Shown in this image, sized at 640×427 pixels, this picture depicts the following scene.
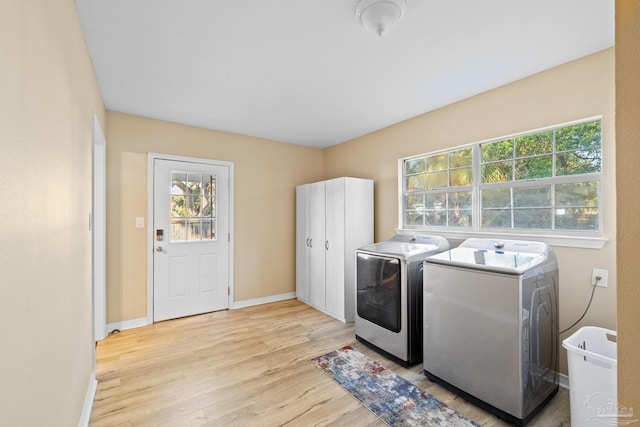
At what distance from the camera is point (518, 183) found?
2461mm

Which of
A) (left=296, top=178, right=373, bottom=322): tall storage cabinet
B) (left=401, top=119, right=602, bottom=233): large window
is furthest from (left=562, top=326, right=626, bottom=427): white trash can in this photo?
(left=296, top=178, right=373, bottom=322): tall storage cabinet

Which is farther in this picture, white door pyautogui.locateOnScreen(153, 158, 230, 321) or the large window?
white door pyautogui.locateOnScreen(153, 158, 230, 321)

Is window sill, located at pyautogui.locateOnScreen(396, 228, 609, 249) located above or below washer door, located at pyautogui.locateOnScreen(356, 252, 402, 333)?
above

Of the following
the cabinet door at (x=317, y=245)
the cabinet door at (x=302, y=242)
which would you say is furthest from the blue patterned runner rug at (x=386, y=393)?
the cabinet door at (x=302, y=242)

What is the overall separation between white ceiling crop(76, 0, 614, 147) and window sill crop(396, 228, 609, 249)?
1.32 metres

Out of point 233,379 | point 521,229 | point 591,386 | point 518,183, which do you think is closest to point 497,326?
point 591,386

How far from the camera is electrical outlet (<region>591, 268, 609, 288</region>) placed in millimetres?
1944

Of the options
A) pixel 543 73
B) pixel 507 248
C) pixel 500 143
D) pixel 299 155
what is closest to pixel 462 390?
pixel 507 248

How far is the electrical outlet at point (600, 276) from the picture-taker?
1.94 m

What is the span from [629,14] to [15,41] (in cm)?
159

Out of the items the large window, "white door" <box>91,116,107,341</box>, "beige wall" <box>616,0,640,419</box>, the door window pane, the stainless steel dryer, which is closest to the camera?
"beige wall" <box>616,0,640,419</box>

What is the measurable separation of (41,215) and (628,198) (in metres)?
1.76

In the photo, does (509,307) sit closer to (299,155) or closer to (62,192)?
(62,192)

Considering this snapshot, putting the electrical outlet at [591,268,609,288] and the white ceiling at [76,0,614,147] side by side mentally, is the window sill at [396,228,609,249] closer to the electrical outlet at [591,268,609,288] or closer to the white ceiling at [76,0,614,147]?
the electrical outlet at [591,268,609,288]
